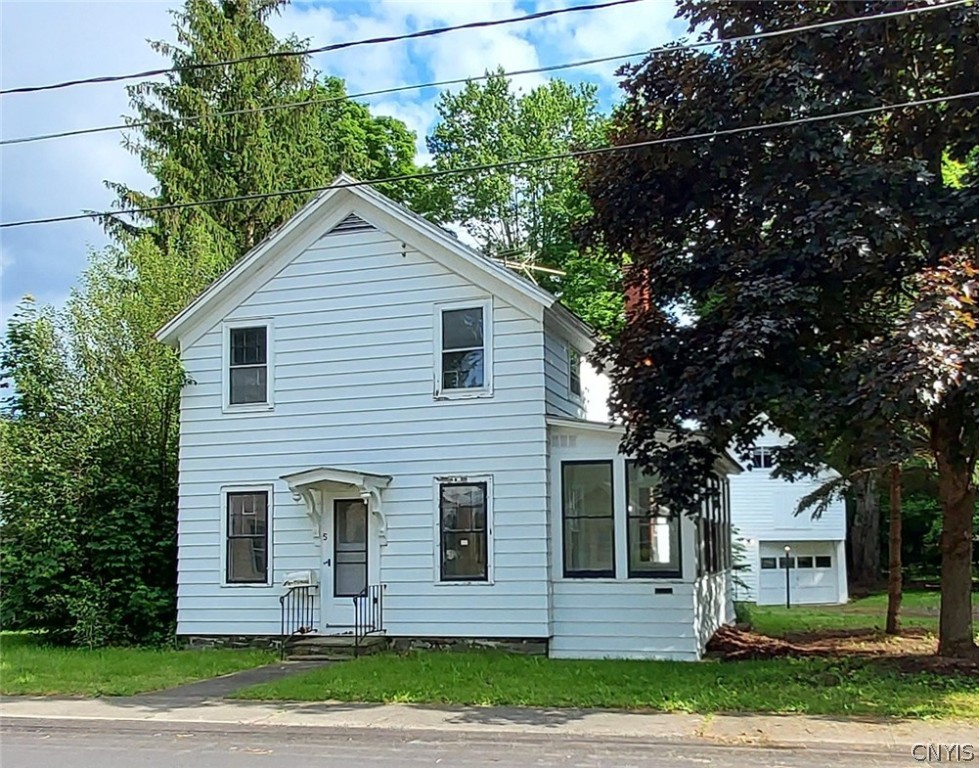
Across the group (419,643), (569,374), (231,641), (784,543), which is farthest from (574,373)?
(784,543)

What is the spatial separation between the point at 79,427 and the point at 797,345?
12.3m

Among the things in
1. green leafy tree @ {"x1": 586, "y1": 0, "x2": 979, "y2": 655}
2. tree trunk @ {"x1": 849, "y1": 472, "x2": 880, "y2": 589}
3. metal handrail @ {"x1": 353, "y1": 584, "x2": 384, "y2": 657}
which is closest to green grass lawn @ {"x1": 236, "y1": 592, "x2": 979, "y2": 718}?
metal handrail @ {"x1": 353, "y1": 584, "x2": 384, "y2": 657}

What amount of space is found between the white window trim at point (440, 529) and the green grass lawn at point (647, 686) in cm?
148

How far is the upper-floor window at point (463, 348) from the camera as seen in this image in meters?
15.7

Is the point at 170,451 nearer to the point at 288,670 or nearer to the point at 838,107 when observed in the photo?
the point at 288,670

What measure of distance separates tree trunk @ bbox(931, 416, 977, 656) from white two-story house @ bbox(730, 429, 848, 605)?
1952 centimetres

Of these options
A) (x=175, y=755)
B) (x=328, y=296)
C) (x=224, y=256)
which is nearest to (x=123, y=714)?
(x=175, y=755)

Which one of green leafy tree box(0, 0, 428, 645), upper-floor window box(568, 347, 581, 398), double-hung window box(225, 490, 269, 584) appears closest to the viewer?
double-hung window box(225, 490, 269, 584)

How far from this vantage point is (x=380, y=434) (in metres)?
16.1

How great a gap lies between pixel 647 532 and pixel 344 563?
193 inches

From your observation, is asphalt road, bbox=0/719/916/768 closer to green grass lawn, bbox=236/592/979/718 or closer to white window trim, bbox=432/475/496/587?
green grass lawn, bbox=236/592/979/718

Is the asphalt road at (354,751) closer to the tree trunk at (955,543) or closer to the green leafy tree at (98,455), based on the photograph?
the tree trunk at (955,543)

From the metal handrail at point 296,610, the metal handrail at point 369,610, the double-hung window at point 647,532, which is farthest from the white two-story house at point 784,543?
the metal handrail at point 296,610

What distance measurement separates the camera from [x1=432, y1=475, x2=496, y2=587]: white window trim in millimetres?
15266
